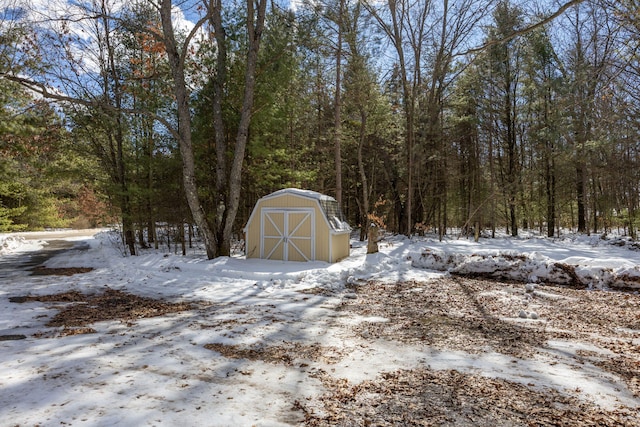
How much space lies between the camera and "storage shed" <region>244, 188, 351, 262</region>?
11.0 meters

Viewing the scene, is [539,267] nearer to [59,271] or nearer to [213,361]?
[213,361]

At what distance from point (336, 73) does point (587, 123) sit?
9556 mm

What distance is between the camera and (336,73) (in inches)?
596

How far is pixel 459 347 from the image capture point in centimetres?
409

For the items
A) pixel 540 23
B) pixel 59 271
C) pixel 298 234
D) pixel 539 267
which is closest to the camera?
pixel 540 23

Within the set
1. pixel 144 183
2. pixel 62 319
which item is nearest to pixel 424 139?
pixel 144 183

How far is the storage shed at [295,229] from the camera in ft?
36.2

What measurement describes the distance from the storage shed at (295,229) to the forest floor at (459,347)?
3.60 meters

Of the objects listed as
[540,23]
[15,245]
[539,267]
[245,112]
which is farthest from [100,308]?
[15,245]

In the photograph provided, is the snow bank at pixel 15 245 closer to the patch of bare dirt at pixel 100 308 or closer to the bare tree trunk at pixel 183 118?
the bare tree trunk at pixel 183 118

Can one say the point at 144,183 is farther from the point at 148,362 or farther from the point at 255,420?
the point at 255,420

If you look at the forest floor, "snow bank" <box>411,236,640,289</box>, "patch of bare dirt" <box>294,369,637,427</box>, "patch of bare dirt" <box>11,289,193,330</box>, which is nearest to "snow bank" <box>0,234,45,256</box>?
"patch of bare dirt" <box>11,289,193,330</box>

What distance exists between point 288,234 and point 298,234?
338 millimetres

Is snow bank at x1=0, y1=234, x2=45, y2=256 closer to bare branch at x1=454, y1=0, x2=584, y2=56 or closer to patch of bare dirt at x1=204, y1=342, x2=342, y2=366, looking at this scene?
patch of bare dirt at x1=204, y1=342, x2=342, y2=366
